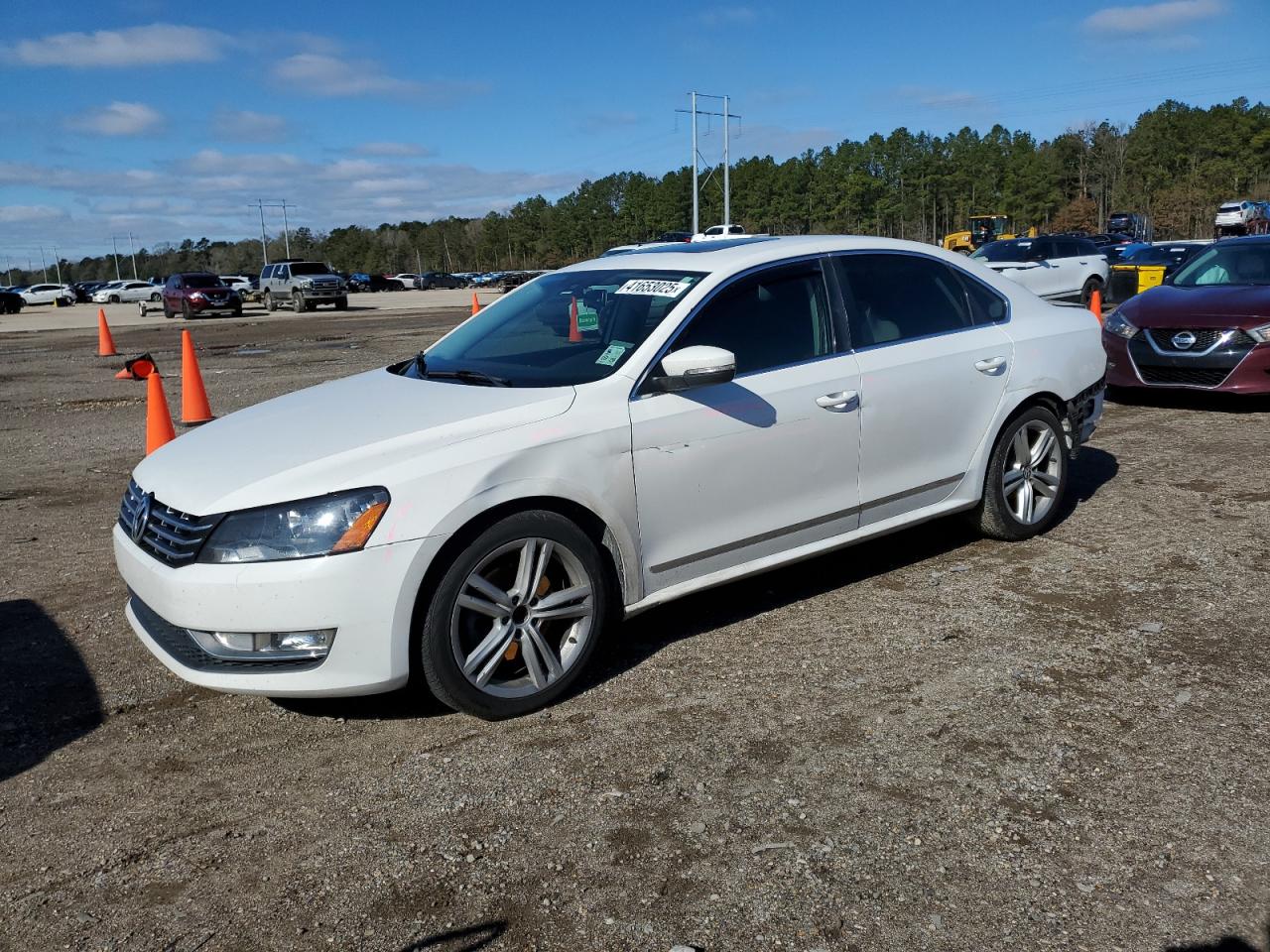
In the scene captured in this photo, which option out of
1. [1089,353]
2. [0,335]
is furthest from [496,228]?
[1089,353]

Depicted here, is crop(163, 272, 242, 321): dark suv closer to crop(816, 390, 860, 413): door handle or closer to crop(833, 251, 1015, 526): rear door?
crop(833, 251, 1015, 526): rear door

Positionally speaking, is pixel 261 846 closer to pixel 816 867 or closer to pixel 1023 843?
pixel 816 867

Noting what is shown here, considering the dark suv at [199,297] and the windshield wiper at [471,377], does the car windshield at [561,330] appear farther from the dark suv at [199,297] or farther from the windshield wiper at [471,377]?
the dark suv at [199,297]

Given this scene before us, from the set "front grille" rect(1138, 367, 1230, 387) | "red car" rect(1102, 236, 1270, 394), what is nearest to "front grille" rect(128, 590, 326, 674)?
"red car" rect(1102, 236, 1270, 394)

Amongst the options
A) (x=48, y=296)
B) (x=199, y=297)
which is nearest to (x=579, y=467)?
(x=199, y=297)

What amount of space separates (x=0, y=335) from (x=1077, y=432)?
3334 cm

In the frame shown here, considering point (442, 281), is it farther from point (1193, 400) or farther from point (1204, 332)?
point (1204, 332)

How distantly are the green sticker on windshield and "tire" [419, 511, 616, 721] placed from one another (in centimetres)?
73

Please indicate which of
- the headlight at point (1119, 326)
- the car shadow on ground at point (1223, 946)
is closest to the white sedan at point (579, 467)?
the car shadow on ground at point (1223, 946)

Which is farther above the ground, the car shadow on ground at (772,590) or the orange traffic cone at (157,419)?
the orange traffic cone at (157,419)

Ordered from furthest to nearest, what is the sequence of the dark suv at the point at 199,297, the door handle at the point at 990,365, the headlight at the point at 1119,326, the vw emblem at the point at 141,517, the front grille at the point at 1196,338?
the dark suv at the point at 199,297 → the headlight at the point at 1119,326 → the front grille at the point at 1196,338 → the door handle at the point at 990,365 → the vw emblem at the point at 141,517

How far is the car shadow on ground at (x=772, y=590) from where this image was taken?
4.58 meters

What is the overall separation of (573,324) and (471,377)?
1.74 ft

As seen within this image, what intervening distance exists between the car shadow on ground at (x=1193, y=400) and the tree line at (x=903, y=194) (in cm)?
8227
